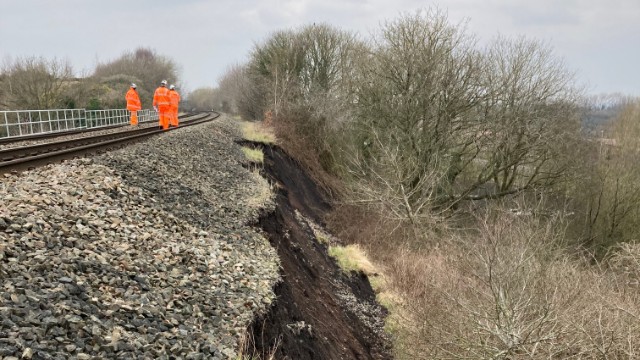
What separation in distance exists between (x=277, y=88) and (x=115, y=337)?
105 ft

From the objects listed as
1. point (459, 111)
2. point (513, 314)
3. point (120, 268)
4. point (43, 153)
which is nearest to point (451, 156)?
point (459, 111)

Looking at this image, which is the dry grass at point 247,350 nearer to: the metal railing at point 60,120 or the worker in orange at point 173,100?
the worker in orange at point 173,100

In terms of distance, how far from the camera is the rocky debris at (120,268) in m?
4.00

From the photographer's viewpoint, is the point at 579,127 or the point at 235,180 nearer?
the point at 235,180

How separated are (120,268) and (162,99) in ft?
46.0

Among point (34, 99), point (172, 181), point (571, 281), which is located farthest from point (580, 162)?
point (34, 99)

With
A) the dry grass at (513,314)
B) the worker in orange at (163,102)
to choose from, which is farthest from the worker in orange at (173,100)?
the dry grass at (513,314)

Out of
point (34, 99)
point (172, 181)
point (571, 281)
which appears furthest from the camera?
point (34, 99)

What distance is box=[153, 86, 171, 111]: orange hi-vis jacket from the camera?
58.1 ft

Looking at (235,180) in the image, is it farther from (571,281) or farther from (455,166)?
(455,166)

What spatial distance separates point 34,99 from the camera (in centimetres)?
3312

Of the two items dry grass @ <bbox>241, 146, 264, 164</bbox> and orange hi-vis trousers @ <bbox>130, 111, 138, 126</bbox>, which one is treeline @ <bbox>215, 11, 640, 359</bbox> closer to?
dry grass @ <bbox>241, 146, 264, 164</bbox>

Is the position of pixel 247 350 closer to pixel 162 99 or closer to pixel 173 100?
pixel 162 99

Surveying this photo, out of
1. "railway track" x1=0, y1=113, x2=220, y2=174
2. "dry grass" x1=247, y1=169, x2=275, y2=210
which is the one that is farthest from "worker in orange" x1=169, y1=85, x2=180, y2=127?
"dry grass" x1=247, y1=169, x2=275, y2=210
